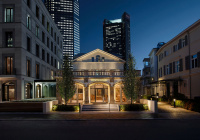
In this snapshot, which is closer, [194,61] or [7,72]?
[194,61]

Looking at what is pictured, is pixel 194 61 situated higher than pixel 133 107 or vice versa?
pixel 194 61

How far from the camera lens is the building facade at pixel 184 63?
24156mm

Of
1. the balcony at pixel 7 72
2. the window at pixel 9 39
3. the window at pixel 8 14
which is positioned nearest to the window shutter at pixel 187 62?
the balcony at pixel 7 72

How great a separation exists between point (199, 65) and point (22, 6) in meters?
28.0

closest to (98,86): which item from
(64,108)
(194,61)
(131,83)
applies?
(131,83)

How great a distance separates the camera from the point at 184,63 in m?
27.5

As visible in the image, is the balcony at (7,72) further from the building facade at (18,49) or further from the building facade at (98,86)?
the building facade at (98,86)

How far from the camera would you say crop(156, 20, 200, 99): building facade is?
24156 millimetres

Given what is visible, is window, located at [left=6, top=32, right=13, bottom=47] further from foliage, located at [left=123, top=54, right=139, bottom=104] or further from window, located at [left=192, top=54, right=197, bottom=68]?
window, located at [left=192, top=54, right=197, bottom=68]

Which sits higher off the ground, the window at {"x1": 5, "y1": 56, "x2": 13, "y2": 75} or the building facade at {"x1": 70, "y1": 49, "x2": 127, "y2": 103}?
the window at {"x1": 5, "y1": 56, "x2": 13, "y2": 75}

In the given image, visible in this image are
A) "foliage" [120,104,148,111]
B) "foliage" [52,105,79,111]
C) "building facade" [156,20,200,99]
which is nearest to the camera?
"foliage" [120,104,148,111]

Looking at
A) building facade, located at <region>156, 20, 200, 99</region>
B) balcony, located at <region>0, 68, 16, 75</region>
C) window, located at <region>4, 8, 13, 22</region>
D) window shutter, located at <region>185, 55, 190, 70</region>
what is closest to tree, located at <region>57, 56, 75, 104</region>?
balcony, located at <region>0, 68, 16, 75</region>

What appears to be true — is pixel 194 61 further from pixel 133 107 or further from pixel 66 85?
pixel 66 85

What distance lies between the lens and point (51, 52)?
47250mm
